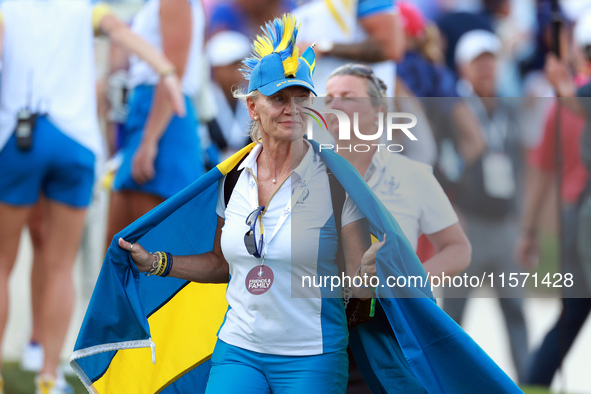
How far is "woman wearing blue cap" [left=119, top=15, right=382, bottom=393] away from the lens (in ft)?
10.1

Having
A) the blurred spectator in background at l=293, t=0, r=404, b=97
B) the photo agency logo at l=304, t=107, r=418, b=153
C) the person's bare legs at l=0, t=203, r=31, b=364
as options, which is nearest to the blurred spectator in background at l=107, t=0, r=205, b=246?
the person's bare legs at l=0, t=203, r=31, b=364

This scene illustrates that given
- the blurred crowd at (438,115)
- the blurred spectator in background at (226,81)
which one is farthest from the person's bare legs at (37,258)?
the blurred spectator in background at (226,81)

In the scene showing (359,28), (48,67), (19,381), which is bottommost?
(19,381)

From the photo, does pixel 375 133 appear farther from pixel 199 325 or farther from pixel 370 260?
pixel 199 325

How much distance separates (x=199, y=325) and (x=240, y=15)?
489 cm

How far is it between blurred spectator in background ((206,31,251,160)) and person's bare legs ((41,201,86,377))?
93.9 inches

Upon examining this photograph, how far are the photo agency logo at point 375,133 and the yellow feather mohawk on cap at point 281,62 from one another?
213 mm

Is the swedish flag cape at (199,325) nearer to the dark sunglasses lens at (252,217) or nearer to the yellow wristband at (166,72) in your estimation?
the dark sunglasses lens at (252,217)

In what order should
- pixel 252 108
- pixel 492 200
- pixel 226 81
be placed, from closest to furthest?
pixel 252 108 → pixel 492 200 → pixel 226 81

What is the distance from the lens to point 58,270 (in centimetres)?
528

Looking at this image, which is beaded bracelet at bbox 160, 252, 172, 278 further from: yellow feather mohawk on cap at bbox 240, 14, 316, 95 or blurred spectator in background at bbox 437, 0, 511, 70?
blurred spectator in background at bbox 437, 0, 511, 70

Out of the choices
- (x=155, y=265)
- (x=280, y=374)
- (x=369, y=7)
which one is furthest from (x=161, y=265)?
(x=369, y=7)

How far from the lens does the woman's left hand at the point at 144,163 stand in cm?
576

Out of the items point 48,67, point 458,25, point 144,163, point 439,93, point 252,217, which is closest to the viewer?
point 252,217
